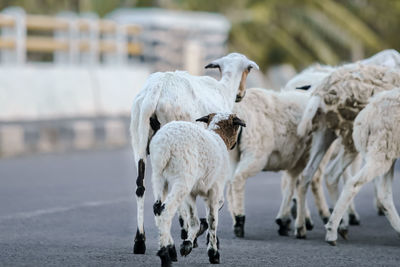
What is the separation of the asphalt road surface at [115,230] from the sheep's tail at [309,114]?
106 cm

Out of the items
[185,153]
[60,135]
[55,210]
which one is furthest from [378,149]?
[60,135]

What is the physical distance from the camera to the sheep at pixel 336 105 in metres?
10.6

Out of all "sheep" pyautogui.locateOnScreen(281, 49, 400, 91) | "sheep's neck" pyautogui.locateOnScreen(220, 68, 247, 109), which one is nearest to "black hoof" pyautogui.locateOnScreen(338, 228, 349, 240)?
"sheep's neck" pyautogui.locateOnScreen(220, 68, 247, 109)

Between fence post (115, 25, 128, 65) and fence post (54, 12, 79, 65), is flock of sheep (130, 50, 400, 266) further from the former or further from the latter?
fence post (115, 25, 128, 65)

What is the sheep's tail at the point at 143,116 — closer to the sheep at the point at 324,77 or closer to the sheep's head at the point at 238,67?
the sheep's head at the point at 238,67

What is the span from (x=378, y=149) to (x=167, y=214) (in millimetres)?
2615

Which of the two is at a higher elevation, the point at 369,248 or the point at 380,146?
the point at 380,146

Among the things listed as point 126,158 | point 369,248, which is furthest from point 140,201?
point 126,158

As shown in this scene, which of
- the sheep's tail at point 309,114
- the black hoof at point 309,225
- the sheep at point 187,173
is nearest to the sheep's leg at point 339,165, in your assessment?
the black hoof at point 309,225

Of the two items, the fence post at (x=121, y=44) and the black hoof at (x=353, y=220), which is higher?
the fence post at (x=121, y=44)

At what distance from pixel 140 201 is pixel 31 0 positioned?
38.7m

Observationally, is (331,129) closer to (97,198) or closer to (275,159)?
(275,159)

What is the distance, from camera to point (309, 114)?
10.7 m

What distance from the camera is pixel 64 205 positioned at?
12117 millimetres
